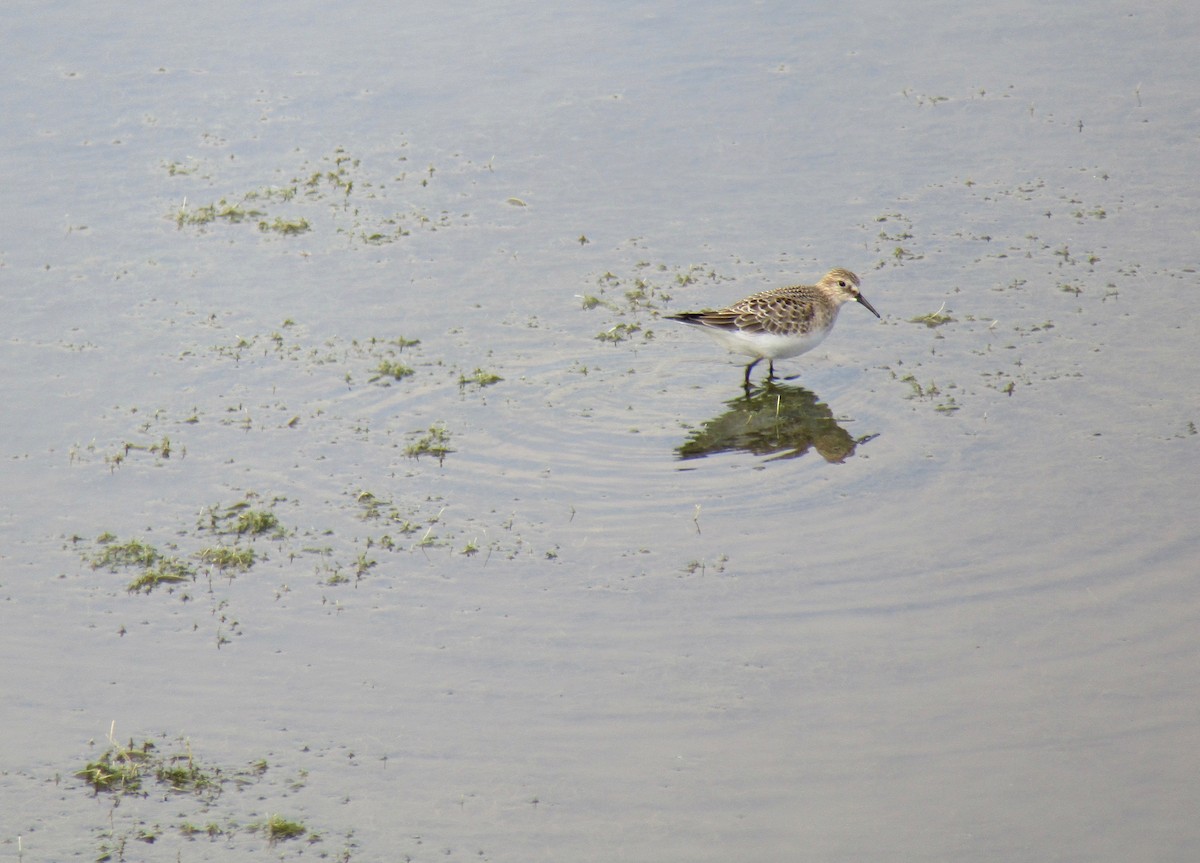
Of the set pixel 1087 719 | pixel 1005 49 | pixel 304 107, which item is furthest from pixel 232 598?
pixel 1005 49

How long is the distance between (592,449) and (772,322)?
7.40 feet

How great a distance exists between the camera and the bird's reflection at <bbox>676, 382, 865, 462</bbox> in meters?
13.1

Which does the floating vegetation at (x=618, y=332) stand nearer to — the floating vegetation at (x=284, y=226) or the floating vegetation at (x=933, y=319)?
the floating vegetation at (x=933, y=319)

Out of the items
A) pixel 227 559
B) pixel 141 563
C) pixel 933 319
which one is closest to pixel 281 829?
pixel 227 559

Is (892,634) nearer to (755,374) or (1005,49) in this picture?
(755,374)

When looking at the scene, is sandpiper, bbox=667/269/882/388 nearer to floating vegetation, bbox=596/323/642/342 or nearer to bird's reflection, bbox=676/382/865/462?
bird's reflection, bbox=676/382/865/462

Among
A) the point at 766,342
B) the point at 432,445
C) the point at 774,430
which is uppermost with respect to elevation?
the point at 766,342

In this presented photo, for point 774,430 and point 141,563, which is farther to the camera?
point 774,430

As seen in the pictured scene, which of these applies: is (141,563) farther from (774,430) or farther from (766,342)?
(766,342)

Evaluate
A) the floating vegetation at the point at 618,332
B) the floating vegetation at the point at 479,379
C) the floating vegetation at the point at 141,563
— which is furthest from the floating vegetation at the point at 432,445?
the floating vegetation at the point at 618,332

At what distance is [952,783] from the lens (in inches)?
344

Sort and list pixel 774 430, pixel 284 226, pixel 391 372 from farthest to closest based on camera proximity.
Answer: pixel 284 226, pixel 391 372, pixel 774 430

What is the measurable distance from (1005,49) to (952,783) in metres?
16.0

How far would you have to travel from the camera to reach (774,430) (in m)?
13.6
